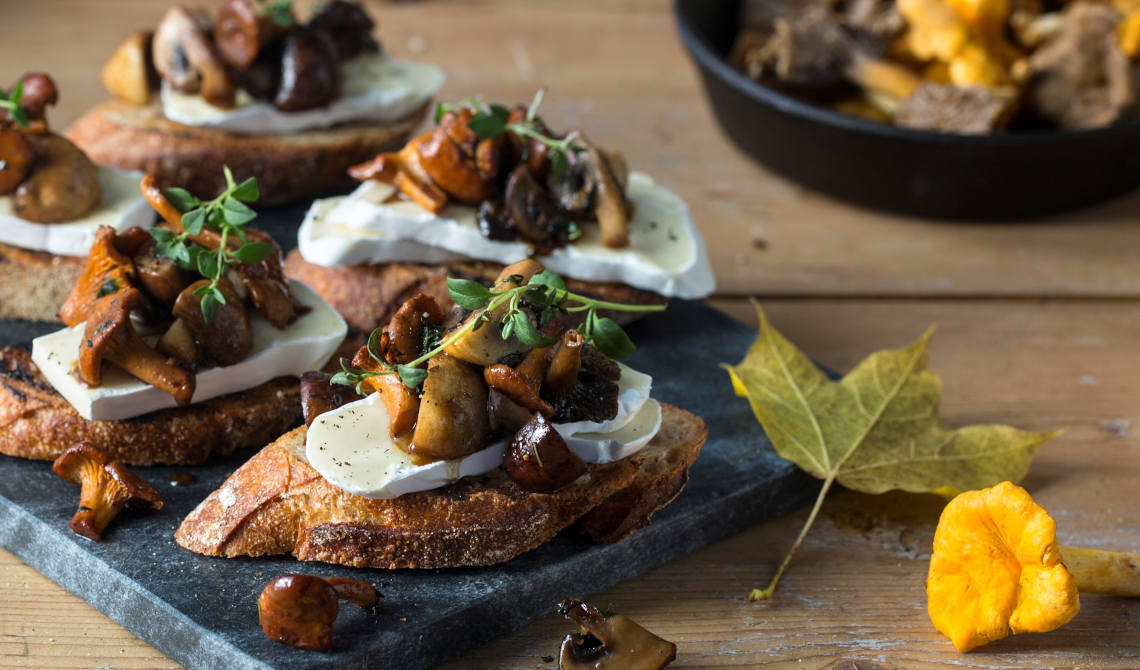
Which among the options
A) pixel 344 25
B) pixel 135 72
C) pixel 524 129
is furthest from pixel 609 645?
pixel 135 72

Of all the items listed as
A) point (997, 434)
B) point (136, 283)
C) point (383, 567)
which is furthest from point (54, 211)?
point (997, 434)

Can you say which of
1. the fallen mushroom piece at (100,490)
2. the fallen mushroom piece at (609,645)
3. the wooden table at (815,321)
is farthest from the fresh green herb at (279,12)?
the fallen mushroom piece at (609,645)

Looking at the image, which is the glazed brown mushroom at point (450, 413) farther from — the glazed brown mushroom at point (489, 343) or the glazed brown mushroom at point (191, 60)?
the glazed brown mushroom at point (191, 60)

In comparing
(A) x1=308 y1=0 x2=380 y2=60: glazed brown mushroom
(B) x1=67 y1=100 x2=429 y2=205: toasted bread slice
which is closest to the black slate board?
Answer: (B) x1=67 y1=100 x2=429 y2=205: toasted bread slice

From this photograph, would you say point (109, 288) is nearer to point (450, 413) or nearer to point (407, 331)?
point (407, 331)

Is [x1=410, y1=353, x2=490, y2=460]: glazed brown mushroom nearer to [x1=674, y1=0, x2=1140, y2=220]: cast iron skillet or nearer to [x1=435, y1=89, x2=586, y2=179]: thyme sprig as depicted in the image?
[x1=435, y1=89, x2=586, y2=179]: thyme sprig
